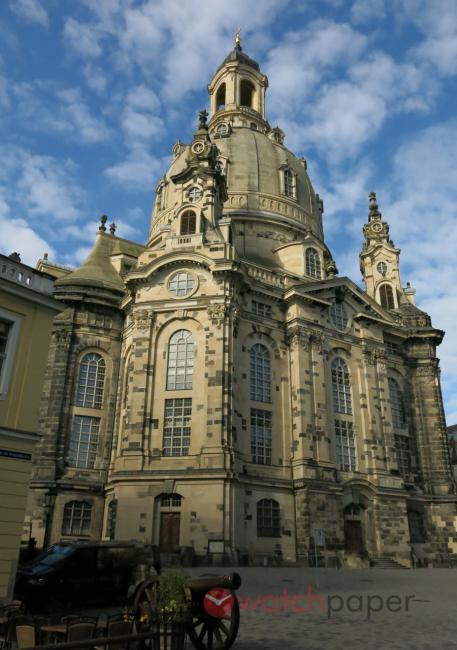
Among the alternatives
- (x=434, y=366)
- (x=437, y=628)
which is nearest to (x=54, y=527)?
(x=437, y=628)

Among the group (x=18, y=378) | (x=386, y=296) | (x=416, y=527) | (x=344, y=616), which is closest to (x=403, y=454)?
(x=416, y=527)

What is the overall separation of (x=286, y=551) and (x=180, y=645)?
26642mm

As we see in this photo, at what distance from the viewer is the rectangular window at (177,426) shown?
3334cm

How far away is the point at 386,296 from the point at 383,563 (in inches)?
995

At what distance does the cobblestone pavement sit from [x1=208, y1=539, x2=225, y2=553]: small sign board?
242 inches

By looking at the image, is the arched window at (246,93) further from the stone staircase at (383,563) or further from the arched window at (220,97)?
the stone staircase at (383,563)

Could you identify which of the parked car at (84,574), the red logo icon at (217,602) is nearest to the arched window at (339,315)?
the parked car at (84,574)

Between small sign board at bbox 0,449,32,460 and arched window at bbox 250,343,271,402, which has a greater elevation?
arched window at bbox 250,343,271,402

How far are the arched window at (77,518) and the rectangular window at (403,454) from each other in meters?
23.9

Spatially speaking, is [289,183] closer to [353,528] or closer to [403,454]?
[403,454]

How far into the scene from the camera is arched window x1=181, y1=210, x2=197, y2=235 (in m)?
40.2

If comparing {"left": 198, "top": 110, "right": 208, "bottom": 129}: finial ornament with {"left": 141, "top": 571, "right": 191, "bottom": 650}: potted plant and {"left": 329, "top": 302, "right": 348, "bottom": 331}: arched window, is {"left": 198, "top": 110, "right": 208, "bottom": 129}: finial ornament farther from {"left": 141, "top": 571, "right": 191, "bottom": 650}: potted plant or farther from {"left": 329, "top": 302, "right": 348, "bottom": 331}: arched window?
{"left": 141, "top": 571, "right": 191, "bottom": 650}: potted plant

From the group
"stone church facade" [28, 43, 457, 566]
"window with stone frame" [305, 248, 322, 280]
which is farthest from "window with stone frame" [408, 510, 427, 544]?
"window with stone frame" [305, 248, 322, 280]

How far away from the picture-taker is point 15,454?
15422 mm
